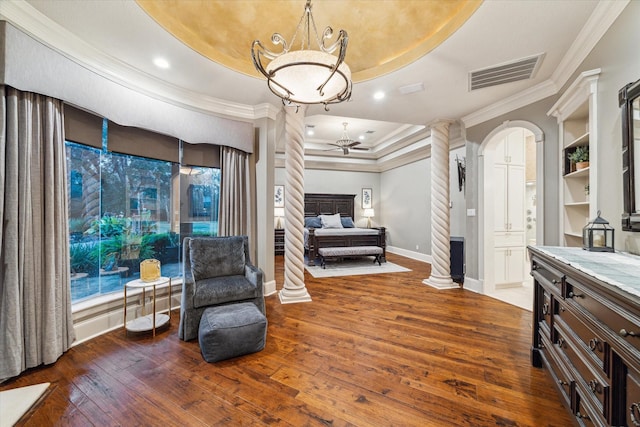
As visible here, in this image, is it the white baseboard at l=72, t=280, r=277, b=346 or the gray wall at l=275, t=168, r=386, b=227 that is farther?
the gray wall at l=275, t=168, r=386, b=227

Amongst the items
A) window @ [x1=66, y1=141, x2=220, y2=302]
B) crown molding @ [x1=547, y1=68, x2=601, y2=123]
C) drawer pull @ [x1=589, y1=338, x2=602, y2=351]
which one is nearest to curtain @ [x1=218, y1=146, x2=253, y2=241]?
window @ [x1=66, y1=141, x2=220, y2=302]

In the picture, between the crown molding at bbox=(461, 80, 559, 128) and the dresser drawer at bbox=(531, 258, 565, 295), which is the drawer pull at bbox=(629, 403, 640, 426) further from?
the crown molding at bbox=(461, 80, 559, 128)

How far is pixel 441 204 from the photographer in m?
4.26

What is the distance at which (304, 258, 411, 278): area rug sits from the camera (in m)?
5.14

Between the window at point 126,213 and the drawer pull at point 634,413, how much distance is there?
3.86 metres

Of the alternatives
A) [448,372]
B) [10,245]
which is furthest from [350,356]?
[10,245]

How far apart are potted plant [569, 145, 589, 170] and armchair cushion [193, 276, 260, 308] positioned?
11.1 feet

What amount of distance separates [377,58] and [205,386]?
3411mm

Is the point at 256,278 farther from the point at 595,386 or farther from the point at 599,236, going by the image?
the point at 599,236

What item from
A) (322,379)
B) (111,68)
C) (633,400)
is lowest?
(322,379)

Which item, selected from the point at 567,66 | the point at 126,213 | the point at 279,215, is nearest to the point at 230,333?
the point at 126,213

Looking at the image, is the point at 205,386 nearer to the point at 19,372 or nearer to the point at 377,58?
the point at 19,372

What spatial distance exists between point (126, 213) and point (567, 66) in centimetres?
493

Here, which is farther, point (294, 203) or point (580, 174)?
point (294, 203)
